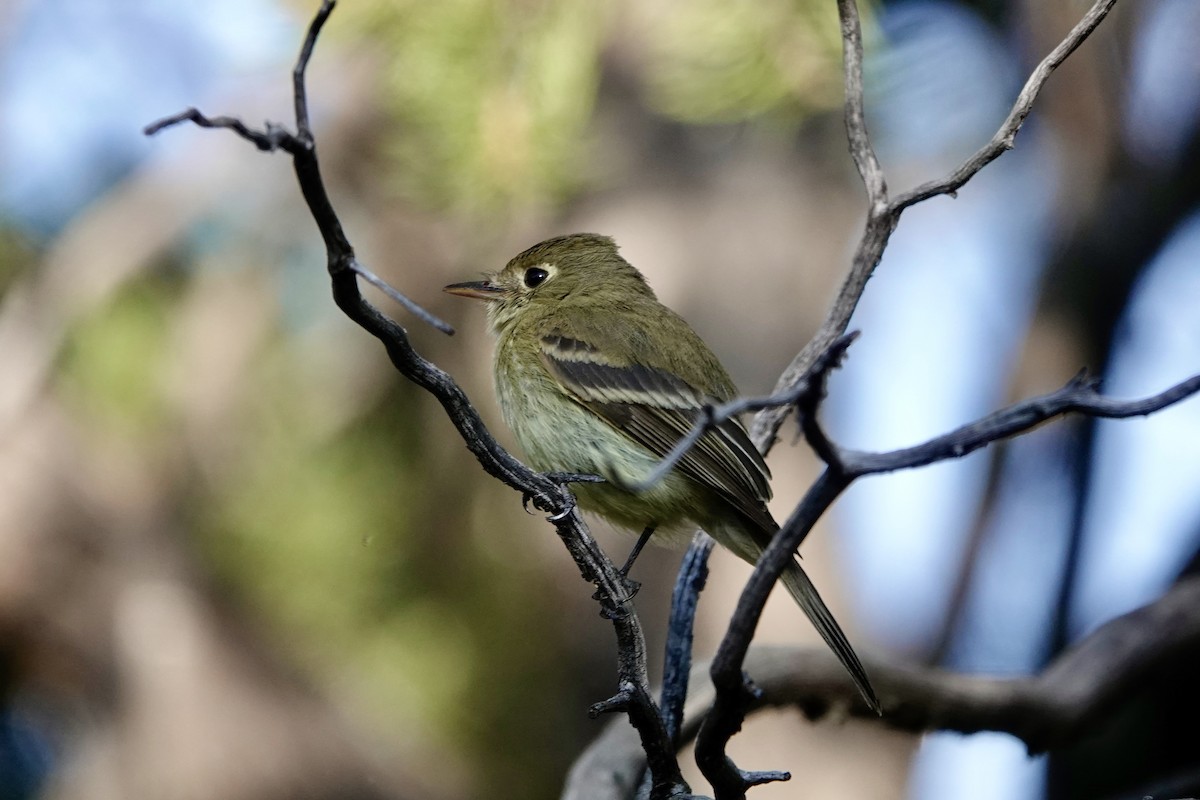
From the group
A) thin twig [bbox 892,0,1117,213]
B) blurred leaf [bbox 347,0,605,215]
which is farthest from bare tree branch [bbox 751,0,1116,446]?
blurred leaf [bbox 347,0,605,215]

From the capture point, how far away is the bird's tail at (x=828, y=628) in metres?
2.73

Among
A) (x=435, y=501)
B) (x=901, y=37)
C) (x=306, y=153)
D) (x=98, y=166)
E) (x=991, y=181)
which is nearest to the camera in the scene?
(x=306, y=153)

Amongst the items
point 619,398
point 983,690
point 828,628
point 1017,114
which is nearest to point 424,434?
point 619,398

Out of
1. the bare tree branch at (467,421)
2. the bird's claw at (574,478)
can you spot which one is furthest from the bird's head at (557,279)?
the bare tree branch at (467,421)

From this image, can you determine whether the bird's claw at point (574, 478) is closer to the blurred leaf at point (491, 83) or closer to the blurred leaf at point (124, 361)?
the blurred leaf at point (491, 83)

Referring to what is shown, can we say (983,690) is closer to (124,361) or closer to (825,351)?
(825,351)

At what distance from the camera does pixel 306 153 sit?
59.1 inches

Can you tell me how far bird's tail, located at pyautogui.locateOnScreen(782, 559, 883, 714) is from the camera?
8.97 feet

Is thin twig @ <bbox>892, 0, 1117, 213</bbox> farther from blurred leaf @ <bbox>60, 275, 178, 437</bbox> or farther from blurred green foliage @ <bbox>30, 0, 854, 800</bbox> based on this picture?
blurred leaf @ <bbox>60, 275, 178, 437</bbox>

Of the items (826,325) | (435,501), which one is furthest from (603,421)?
(435,501)

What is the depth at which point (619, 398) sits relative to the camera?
3555mm

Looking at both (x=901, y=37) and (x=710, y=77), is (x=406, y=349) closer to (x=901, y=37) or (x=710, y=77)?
(x=710, y=77)

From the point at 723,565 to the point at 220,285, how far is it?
2.34 metres

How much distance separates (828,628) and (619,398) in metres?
0.98
